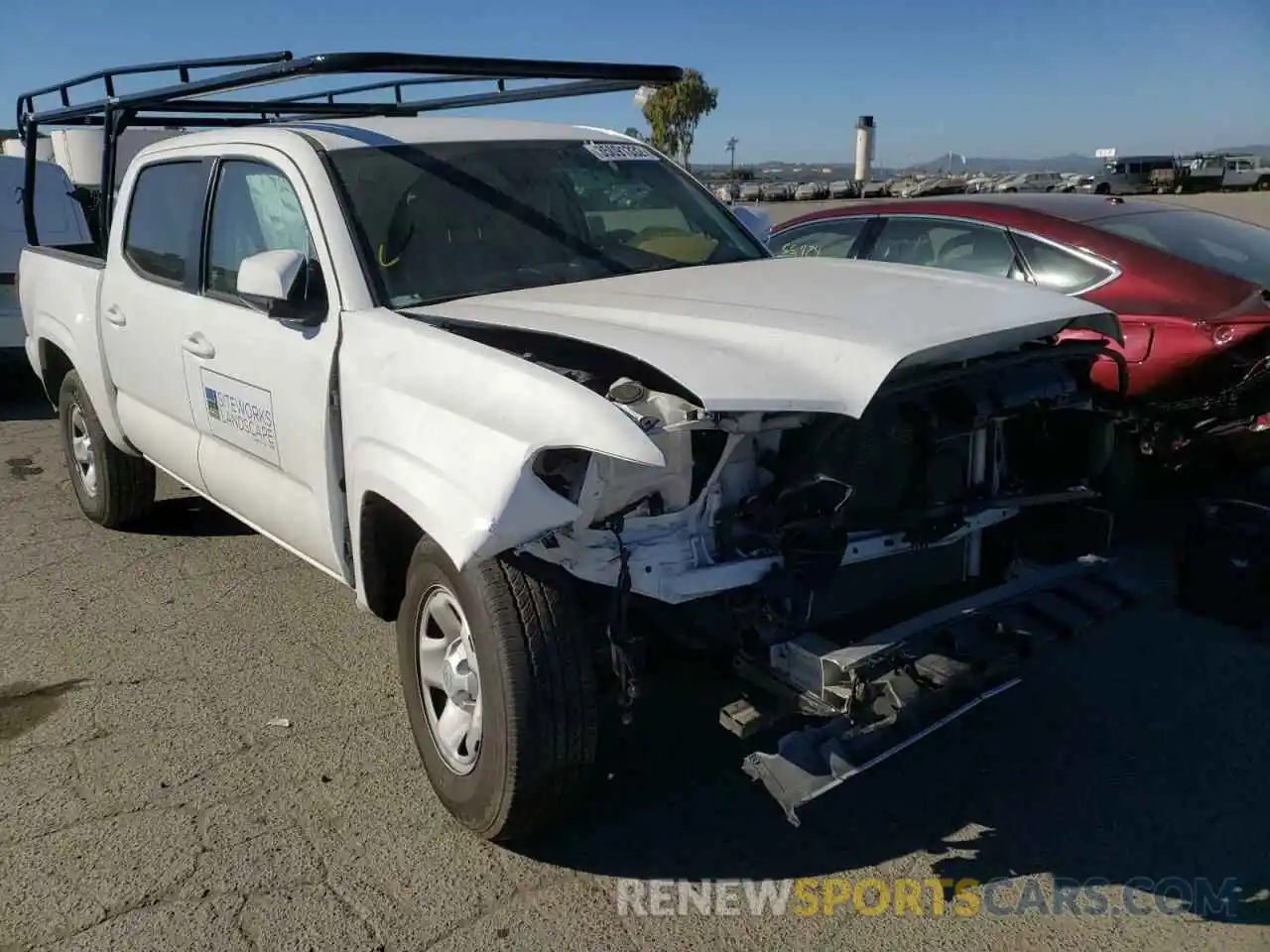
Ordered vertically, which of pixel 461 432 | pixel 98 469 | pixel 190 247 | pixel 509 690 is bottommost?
pixel 98 469

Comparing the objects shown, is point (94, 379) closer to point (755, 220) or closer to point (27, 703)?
point (27, 703)

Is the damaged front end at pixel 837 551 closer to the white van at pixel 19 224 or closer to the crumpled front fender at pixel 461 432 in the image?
the crumpled front fender at pixel 461 432

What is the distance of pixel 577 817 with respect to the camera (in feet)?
10.6

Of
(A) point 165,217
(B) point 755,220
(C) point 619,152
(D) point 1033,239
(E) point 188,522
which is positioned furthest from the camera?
(E) point 188,522

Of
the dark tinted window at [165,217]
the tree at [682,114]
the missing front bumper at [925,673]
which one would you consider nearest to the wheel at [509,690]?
the missing front bumper at [925,673]

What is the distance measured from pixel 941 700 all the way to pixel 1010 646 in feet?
0.88

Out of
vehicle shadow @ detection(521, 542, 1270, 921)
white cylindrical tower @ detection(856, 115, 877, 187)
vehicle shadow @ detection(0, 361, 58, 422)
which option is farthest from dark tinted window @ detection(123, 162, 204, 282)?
white cylindrical tower @ detection(856, 115, 877, 187)

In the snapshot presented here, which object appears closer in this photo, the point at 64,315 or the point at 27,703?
the point at 27,703

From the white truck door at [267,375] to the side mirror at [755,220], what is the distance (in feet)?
6.63

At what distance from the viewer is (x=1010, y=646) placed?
2924 mm

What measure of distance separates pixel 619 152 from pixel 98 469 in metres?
3.26

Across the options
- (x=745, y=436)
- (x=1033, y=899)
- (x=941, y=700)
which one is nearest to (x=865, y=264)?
(x=745, y=436)

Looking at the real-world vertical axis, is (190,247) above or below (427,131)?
below

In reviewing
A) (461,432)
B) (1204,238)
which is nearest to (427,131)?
(461,432)
